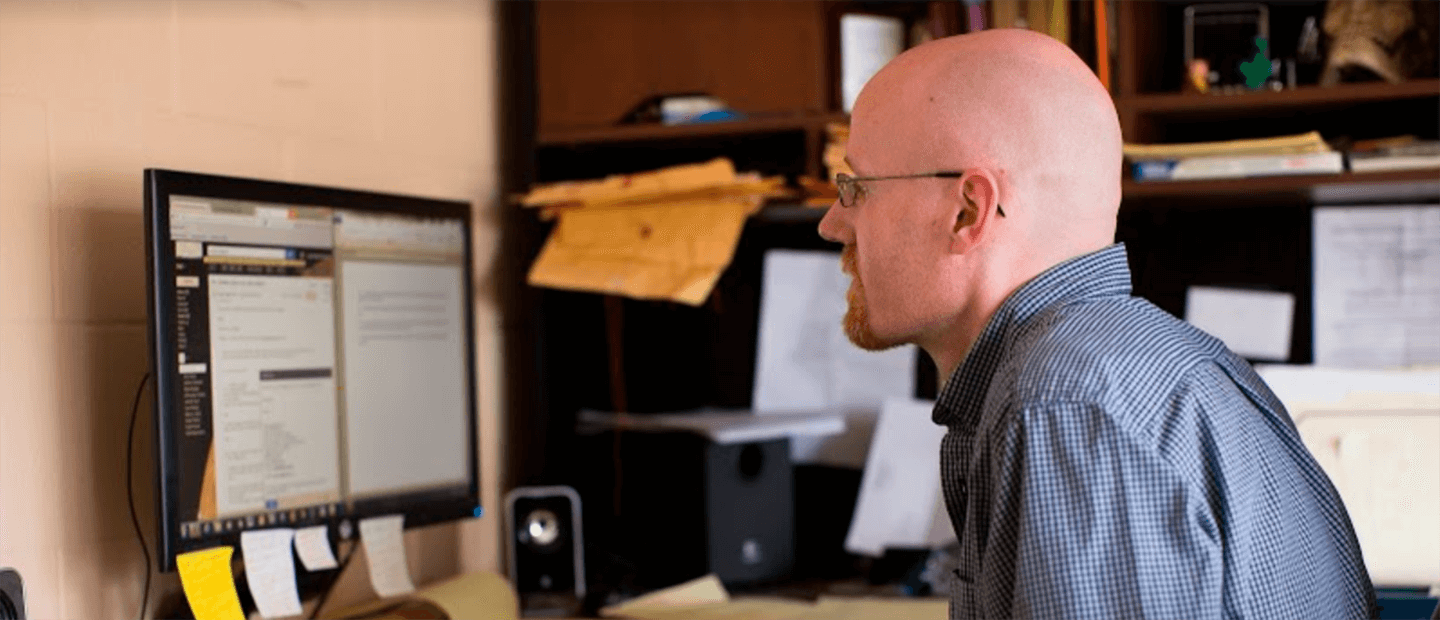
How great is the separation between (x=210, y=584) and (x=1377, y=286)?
1.59 meters

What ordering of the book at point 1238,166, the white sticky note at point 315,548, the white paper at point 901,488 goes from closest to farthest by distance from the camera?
the white sticky note at point 315,548
the book at point 1238,166
the white paper at point 901,488

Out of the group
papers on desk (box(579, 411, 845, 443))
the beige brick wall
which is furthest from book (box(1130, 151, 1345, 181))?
the beige brick wall

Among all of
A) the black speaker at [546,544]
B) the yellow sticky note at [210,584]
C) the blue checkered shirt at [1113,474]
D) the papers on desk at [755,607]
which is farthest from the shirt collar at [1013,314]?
the black speaker at [546,544]

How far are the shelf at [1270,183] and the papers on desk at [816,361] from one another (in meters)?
0.50

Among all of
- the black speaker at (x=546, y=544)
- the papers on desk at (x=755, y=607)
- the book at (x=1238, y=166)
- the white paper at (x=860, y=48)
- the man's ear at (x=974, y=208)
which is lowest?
the papers on desk at (x=755, y=607)

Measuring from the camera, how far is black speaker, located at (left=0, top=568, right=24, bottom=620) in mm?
1319

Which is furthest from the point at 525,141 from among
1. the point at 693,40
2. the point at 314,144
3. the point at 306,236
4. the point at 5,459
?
the point at 5,459

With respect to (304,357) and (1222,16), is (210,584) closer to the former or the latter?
(304,357)

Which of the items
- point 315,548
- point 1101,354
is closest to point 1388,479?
point 1101,354

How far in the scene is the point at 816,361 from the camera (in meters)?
2.41

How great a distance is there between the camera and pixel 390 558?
181cm

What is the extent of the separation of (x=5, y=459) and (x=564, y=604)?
2.71 ft

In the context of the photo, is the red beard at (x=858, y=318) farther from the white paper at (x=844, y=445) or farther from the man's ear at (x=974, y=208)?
the white paper at (x=844, y=445)

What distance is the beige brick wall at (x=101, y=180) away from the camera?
1439mm
